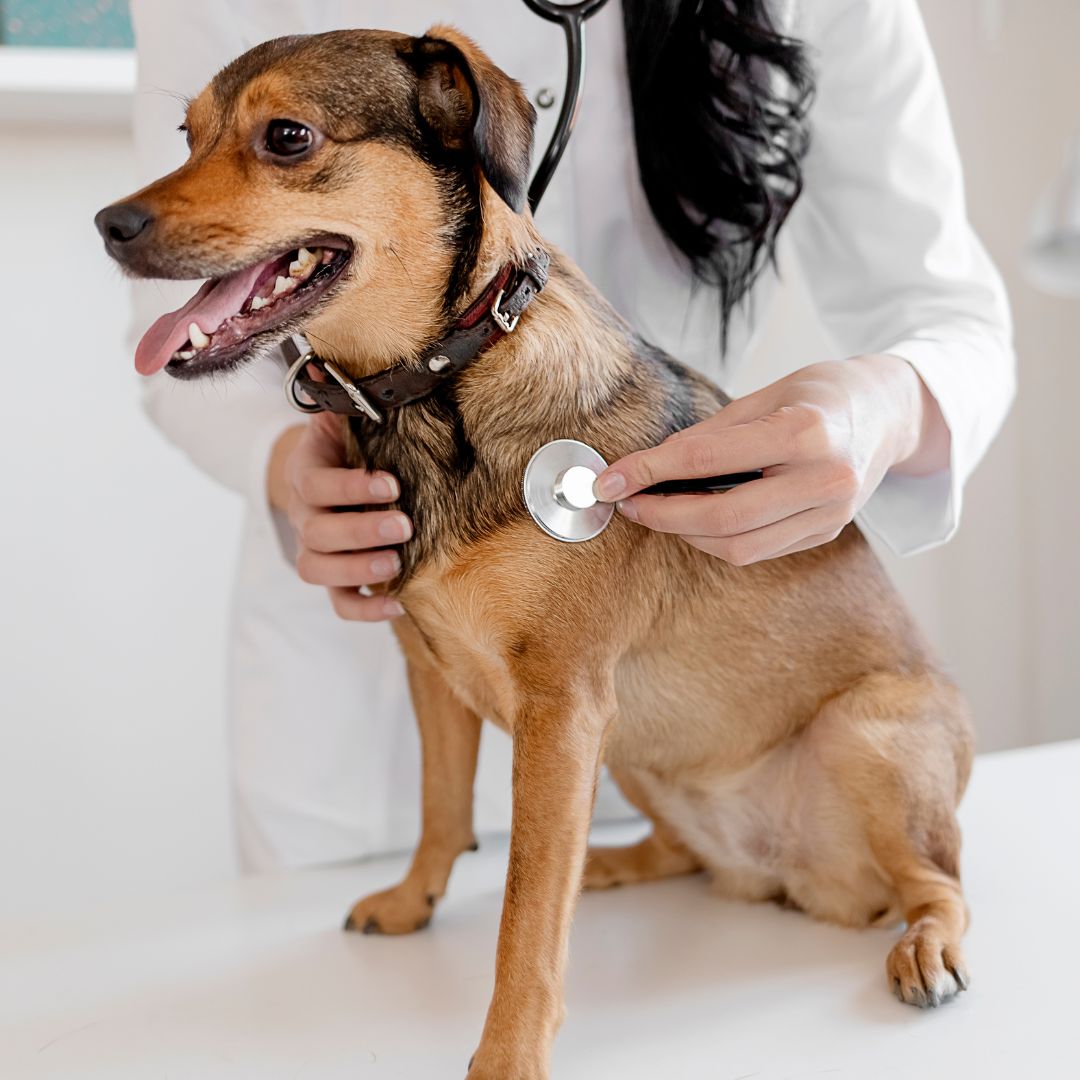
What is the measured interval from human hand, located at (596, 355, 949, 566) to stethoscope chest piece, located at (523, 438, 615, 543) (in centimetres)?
2

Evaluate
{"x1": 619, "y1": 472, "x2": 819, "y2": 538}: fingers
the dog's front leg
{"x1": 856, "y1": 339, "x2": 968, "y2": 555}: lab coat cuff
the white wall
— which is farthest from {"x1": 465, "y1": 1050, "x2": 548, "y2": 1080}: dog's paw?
the white wall

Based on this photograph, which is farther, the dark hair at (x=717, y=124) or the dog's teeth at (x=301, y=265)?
the dark hair at (x=717, y=124)

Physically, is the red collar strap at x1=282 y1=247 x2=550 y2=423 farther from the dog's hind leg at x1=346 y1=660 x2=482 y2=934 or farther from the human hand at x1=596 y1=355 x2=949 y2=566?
the dog's hind leg at x1=346 y1=660 x2=482 y2=934

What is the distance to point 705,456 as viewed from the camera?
0.89 m

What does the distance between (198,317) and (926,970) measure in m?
0.74

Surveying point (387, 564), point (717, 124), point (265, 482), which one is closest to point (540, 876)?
point (387, 564)

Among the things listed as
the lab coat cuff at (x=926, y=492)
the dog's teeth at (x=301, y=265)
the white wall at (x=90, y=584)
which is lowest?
the white wall at (x=90, y=584)

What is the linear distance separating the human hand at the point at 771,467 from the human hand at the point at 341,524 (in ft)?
0.61

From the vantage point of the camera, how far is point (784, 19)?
1.25m

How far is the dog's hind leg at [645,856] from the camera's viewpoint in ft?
4.06

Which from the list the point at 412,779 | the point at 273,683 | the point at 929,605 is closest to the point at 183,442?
the point at 273,683

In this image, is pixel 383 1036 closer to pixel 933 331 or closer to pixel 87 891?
pixel 933 331

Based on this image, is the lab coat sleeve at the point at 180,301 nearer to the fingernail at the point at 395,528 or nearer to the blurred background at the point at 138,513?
the fingernail at the point at 395,528

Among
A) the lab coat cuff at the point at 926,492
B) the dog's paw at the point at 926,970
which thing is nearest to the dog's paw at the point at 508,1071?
the dog's paw at the point at 926,970
